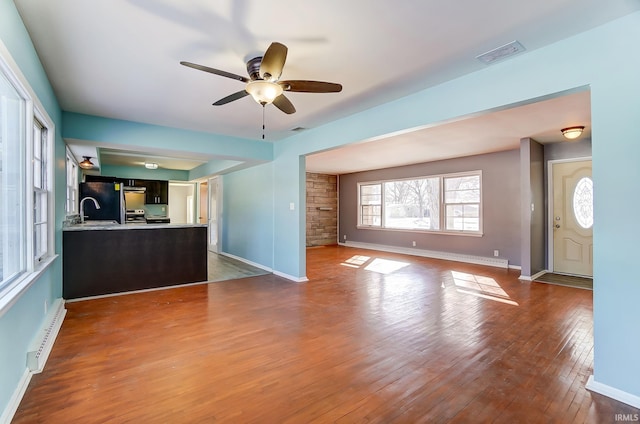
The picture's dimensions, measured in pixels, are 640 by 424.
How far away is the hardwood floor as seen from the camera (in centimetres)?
186

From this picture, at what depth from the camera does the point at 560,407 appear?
190 centimetres

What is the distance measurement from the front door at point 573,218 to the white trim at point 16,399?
740cm

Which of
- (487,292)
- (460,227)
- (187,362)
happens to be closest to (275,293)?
(187,362)

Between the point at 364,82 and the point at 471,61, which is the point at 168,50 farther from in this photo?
the point at 471,61

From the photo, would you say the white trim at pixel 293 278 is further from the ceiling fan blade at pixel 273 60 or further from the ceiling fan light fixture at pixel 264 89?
the ceiling fan blade at pixel 273 60

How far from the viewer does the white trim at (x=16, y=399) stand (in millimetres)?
1718

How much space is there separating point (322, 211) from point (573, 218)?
6461 mm

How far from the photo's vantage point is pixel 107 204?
632 centimetres

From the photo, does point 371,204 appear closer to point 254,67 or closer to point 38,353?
point 254,67

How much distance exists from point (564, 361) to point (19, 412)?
12.8 feet

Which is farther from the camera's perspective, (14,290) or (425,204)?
→ (425,204)

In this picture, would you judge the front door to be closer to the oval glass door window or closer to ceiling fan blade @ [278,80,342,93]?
the oval glass door window

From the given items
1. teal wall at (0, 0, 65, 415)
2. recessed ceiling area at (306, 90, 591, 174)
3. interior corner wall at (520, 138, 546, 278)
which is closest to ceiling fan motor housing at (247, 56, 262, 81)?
teal wall at (0, 0, 65, 415)

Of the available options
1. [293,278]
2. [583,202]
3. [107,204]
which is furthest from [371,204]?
[107,204]
